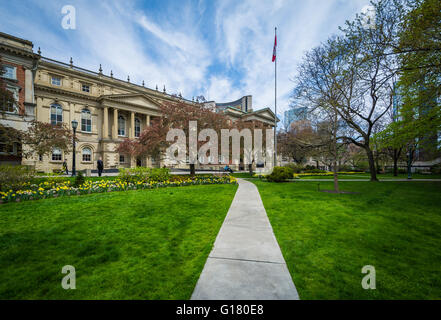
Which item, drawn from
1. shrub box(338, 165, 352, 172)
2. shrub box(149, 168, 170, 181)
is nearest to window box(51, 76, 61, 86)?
shrub box(149, 168, 170, 181)

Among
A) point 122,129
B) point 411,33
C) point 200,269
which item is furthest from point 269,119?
point 200,269

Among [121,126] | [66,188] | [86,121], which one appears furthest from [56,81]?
[66,188]

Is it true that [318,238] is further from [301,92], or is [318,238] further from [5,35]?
[5,35]

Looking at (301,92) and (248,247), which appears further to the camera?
(301,92)

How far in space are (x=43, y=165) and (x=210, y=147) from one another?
2775cm

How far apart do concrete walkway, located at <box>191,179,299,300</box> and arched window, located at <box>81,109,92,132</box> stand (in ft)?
121

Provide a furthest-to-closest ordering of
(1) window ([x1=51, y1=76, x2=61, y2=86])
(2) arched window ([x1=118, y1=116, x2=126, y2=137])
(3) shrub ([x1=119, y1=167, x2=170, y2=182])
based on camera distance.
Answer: (2) arched window ([x1=118, y1=116, x2=126, y2=137]) → (1) window ([x1=51, y1=76, x2=61, y2=86]) → (3) shrub ([x1=119, y1=167, x2=170, y2=182])

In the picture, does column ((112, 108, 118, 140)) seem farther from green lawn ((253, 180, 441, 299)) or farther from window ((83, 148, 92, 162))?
green lawn ((253, 180, 441, 299))

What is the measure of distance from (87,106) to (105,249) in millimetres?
37522

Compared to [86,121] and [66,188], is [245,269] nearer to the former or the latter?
[66,188]

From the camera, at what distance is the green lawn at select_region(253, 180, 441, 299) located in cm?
246

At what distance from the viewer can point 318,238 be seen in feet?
13.5

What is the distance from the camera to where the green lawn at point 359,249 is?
2.46 meters
